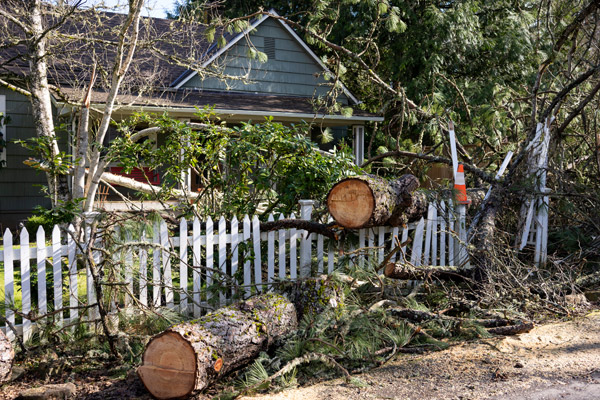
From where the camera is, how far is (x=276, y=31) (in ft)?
46.8

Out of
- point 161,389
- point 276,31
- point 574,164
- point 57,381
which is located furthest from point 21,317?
point 276,31

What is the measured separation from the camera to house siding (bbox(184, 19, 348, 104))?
13.6 meters

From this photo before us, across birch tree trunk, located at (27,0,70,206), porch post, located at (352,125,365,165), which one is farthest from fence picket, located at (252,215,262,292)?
porch post, located at (352,125,365,165)

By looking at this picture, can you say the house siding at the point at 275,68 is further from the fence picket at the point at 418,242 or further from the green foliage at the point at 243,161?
the fence picket at the point at 418,242

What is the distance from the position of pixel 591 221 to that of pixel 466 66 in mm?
10902

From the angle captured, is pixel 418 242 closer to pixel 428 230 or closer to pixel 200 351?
pixel 428 230

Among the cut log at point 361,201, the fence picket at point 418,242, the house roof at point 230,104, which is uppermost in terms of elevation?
the house roof at point 230,104

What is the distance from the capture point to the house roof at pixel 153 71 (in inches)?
368

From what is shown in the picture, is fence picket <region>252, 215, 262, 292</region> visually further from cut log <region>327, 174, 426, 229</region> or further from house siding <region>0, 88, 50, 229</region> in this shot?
house siding <region>0, 88, 50, 229</region>

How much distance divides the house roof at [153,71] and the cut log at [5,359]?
563 cm

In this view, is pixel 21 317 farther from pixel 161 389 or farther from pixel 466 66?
pixel 466 66

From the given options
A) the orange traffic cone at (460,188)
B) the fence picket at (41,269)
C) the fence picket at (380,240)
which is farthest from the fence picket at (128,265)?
the orange traffic cone at (460,188)

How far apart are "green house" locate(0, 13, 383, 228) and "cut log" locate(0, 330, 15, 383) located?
6.60 metres

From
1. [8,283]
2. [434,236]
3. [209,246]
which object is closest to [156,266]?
[209,246]
